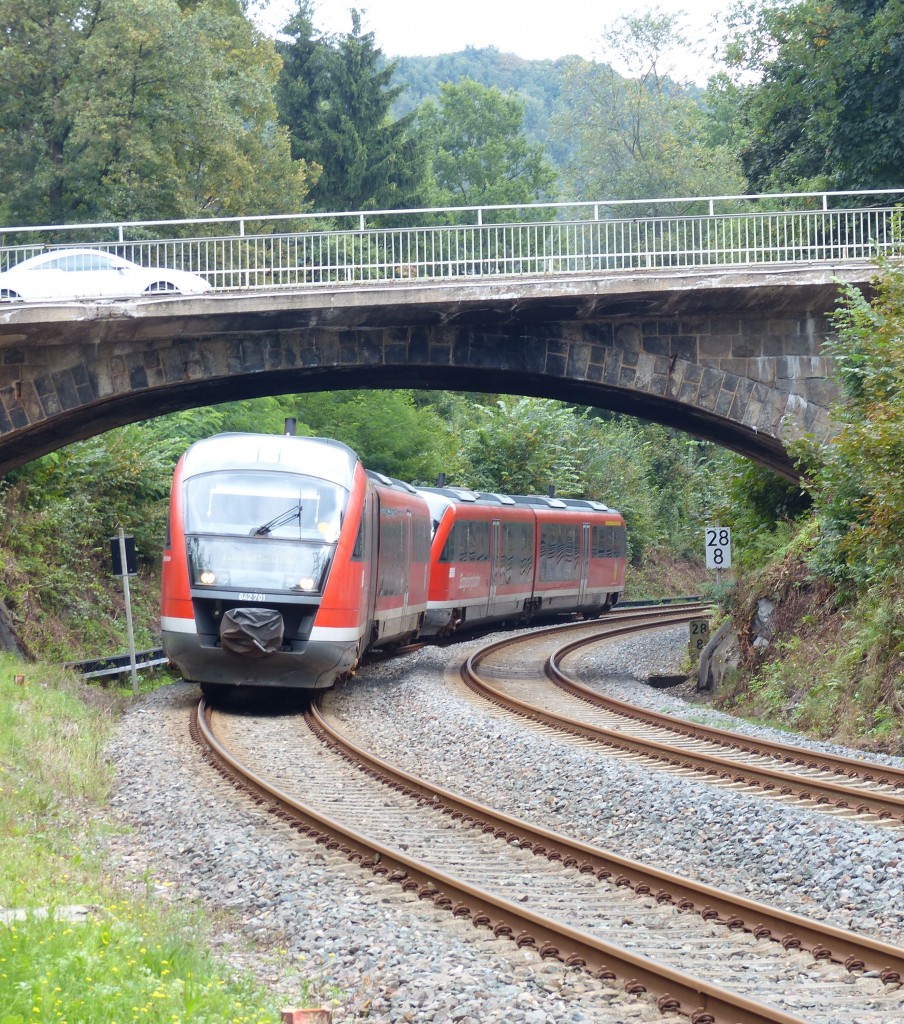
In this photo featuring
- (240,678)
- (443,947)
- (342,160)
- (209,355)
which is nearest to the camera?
(443,947)

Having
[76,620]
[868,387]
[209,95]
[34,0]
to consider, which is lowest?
[76,620]

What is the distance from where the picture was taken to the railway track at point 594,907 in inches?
230

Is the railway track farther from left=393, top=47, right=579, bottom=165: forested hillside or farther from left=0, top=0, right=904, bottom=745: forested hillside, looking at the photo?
left=393, top=47, right=579, bottom=165: forested hillside

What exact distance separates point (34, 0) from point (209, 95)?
201 inches

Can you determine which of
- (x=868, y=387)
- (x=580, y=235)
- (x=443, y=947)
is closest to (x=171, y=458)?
(x=580, y=235)

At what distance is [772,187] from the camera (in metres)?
31.2

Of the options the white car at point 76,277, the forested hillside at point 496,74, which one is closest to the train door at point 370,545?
the white car at point 76,277

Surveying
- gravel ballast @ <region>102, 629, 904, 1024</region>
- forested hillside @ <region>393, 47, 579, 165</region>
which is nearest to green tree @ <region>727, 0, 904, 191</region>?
gravel ballast @ <region>102, 629, 904, 1024</region>

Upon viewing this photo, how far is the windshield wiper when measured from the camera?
595 inches

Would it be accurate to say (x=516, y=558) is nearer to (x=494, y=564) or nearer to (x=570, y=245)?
(x=494, y=564)

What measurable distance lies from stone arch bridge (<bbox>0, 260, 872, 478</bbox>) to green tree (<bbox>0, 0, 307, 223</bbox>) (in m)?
18.0

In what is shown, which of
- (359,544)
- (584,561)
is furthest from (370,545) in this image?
(584,561)

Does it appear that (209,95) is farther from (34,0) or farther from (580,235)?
(580,235)

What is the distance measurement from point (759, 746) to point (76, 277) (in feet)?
42.0
